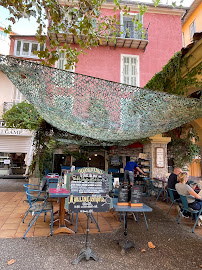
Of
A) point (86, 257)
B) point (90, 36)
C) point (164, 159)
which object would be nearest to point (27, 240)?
point (86, 257)

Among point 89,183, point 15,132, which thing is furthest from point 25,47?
point 89,183

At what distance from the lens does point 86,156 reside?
9.57m

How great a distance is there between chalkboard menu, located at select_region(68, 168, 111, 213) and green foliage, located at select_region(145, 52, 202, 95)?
2.16m

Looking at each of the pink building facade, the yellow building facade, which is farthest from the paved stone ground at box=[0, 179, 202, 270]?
the yellow building facade

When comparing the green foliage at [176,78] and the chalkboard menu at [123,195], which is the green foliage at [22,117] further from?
the chalkboard menu at [123,195]

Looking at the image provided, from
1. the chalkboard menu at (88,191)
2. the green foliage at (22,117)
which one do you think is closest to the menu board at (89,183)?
the chalkboard menu at (88,191)

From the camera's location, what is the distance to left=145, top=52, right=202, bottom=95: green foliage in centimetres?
321

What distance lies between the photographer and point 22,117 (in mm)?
8484

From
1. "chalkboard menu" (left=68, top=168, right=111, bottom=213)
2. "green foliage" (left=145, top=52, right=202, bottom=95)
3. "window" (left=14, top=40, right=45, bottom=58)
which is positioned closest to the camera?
"chalkboard menu" (left=68, top=168, right=111, bottom=213)

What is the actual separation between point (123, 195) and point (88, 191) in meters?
0.69

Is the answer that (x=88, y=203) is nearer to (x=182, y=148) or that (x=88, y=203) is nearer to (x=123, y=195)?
(x=123, y=195)

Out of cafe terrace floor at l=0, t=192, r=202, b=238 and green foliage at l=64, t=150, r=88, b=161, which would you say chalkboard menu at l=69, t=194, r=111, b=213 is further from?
green foliage at l=64, t=150, r=88, b=161

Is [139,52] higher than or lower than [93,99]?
higher

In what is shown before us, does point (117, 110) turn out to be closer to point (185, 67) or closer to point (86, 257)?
point (185, 67)
